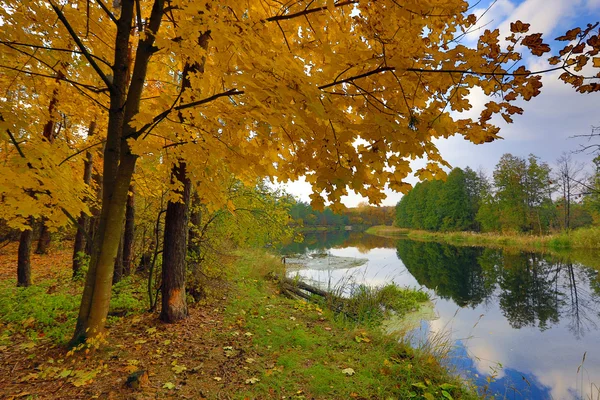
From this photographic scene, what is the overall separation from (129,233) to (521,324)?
9.54 metres

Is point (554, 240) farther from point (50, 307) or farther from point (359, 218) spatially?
point (359, 218)

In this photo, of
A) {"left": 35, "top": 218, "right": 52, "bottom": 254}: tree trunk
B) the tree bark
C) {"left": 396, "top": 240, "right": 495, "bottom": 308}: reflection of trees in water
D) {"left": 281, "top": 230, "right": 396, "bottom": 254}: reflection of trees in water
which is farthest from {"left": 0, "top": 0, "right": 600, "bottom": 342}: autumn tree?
{"left": 281, "top": 230, "right": 396, "bottom": 254}: reflection of trees in water

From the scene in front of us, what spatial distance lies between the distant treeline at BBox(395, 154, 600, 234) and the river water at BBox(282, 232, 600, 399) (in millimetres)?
12914

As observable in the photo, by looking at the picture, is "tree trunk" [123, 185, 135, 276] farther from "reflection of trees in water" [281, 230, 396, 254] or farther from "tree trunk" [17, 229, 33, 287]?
"reflection of trees in water" [281, 230, 396, 254]

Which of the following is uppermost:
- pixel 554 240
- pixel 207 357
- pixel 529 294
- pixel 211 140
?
pixel 211 140

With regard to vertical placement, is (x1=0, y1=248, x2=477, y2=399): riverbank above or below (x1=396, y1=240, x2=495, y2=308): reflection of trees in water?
above

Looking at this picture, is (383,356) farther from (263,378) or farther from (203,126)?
(203,126)

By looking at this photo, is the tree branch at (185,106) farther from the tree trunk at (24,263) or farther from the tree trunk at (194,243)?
the tree trunk at (24,263)

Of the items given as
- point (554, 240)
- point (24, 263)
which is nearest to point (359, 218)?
point (554, 240)

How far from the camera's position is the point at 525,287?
9.82 meters

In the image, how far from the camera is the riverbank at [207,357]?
2.78 meters

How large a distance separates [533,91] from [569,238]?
23952 millimetres

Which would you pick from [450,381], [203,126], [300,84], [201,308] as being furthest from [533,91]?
[201,308]

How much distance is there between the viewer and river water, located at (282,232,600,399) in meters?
4.42
